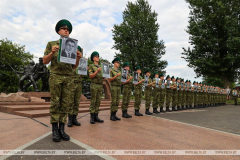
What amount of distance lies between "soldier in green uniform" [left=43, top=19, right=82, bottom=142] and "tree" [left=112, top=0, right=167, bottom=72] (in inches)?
999

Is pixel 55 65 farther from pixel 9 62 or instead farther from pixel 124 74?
pixel 9 62

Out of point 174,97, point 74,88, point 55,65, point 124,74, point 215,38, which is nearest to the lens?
point 55,65

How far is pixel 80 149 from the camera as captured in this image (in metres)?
2.69

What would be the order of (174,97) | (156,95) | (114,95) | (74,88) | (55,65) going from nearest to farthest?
(55,65) < (74,88) < (114,95) < (156,95) < (174,97)

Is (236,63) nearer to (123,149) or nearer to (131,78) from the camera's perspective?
(131,78)

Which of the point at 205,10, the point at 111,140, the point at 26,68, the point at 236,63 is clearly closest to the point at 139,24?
the point at 205,10

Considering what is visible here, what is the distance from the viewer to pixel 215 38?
72.4ft

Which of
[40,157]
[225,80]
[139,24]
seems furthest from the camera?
[139,24]

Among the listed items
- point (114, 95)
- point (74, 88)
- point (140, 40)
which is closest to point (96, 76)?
point (74, 88)

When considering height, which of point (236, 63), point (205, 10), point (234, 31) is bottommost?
point (236, 63)

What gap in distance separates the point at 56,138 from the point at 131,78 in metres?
3.95

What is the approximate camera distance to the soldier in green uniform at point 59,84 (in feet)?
10.3

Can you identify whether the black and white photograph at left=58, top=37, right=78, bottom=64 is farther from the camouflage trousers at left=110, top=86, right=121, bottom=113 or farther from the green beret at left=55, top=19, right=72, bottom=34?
the camouflage trousers at left=110, top=86, right=121, bottom=113

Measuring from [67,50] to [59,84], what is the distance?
70cm
